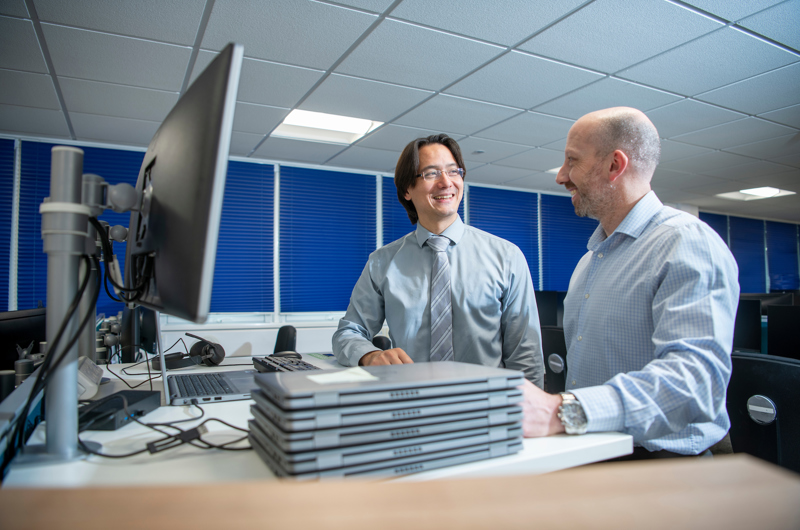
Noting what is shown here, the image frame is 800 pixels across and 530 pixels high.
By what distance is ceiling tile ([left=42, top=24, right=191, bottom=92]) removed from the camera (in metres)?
2.58

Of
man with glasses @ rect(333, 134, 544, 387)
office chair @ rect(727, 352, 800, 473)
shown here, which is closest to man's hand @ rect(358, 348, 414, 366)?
man with glasses @ rect(333, 134, 544, 387)

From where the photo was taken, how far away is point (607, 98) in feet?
11.5

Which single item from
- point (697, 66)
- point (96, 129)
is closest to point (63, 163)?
point (697, 66)

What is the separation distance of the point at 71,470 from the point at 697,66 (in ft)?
12.2

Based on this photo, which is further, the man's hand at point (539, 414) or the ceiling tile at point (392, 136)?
the ceiling tile at point (392, 136)

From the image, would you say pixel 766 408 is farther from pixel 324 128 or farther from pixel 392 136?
pixel 324 128

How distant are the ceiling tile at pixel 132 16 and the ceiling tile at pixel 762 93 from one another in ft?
11.5

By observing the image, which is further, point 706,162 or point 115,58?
point 706,162

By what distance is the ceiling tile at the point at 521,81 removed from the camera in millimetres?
2990

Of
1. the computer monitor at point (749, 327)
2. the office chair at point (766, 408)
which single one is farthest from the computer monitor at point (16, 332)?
the computer monitor at point (749, 327)

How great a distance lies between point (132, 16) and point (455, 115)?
7.72 ft

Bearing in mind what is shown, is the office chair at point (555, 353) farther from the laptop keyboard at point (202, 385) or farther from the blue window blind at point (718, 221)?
the blue window blind at point (718, 221)

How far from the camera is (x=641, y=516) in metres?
0.26

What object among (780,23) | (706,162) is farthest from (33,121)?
(706,162)
